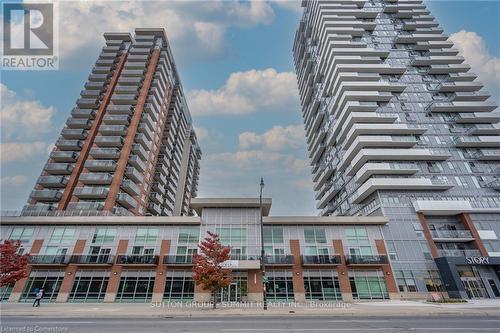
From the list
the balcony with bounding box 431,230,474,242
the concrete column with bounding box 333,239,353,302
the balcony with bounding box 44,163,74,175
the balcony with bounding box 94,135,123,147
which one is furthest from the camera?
the balcony with bounding box 94,135,123,147

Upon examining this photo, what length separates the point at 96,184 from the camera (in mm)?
50656

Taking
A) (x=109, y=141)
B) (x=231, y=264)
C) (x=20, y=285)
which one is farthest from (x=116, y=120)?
(x=231, y=264)

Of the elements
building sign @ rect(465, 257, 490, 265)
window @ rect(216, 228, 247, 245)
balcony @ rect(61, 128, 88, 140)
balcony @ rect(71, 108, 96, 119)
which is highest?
balcony @ rect(71, 108, 96, 119)

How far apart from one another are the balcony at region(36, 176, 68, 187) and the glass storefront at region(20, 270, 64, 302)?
76.5 ft

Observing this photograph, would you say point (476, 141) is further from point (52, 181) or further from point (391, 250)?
point (52, 181)

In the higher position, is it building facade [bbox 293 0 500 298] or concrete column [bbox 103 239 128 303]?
building facade [bbox 293 0 500 298]

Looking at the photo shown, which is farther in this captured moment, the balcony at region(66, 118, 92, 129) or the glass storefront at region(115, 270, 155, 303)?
the balcony at region(66, 118, 92, 129)

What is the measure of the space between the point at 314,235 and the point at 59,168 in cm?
5220

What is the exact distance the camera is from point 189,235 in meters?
34.0

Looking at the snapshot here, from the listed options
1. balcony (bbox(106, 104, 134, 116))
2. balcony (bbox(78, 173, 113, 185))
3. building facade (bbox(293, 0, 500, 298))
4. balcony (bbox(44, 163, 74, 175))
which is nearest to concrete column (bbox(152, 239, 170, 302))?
balcony (bbox(78, 173, 113, 185))

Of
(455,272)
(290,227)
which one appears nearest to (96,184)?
(290,227)

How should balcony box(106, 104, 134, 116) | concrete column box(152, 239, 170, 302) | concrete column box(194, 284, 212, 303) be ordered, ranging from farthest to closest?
balcony box(106, 104, 134, 116)
concrete column box(152, 239, 170, 302)
concrete column box(194, 284, 212, 303)

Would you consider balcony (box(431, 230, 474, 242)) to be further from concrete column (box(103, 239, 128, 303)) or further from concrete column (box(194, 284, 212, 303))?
concrete column (box(103, 239, 128, 303))

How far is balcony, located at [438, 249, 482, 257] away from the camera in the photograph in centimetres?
3509
